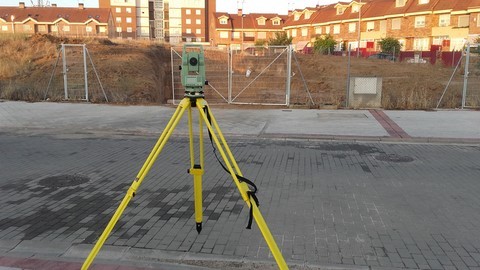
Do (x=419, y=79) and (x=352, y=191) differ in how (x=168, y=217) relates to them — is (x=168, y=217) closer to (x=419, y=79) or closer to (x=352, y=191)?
(x=352, y=191)

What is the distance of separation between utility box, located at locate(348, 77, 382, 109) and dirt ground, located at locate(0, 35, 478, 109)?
385 mm

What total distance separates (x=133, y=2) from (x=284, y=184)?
318 feet

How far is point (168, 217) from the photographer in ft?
15.9

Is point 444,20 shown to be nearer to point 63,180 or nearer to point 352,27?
point 352,27

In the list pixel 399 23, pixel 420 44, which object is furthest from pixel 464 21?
pixel 399 23

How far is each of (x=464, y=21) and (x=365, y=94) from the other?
41.8 meters

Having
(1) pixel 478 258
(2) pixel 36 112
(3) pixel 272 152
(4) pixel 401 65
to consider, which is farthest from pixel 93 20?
(1) pixel 478 258

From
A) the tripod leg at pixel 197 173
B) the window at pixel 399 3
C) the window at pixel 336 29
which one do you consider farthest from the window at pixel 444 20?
the tripod leg at pixel 197 173

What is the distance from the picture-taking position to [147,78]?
24.9m

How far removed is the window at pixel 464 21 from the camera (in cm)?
4838

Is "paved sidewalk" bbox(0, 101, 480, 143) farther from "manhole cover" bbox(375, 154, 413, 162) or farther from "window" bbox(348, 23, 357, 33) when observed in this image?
"window" bbox(348, 23, 357, 33)

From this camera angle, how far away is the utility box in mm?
14906

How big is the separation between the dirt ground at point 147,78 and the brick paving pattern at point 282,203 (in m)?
8.00

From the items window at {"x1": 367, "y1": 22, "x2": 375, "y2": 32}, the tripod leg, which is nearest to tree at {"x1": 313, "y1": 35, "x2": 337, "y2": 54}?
window at {"x1": 367, "y1": 22, "x2": 375, "y2": 32}
